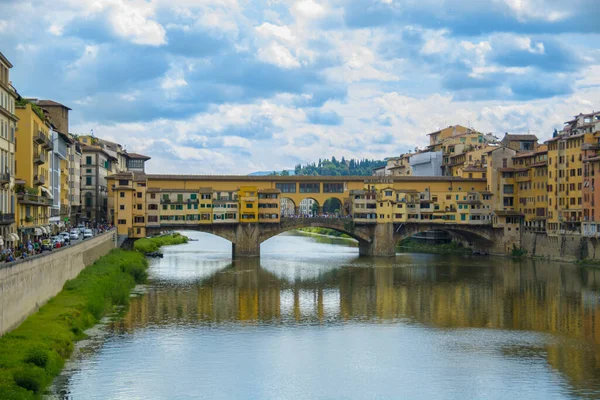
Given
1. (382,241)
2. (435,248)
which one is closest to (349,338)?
(382,241)

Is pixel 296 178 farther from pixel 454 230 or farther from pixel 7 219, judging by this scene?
pixel 7 219

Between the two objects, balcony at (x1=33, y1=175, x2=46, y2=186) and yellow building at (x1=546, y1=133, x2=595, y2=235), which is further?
yellow building at (x1=546, y1=133, x2=595, y2=235)

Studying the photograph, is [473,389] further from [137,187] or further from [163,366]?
[137,187]

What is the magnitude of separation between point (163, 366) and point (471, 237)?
53.0 metres

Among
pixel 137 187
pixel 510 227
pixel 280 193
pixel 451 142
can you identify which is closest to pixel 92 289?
pixel 137 187

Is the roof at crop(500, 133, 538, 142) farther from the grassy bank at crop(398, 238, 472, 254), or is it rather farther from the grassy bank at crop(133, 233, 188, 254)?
the grassy bank at crop(133, 233, 188, 254)

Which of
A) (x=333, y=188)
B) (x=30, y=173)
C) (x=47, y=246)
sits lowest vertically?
(x=47, y=246)

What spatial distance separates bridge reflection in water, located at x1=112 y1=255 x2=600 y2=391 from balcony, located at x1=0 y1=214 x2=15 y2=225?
6374 mm

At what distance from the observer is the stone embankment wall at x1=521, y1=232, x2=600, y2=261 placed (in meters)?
59.9

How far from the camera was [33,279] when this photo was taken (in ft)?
91.8

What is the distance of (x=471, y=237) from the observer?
7650cm

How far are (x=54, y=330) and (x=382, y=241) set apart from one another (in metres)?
46.8

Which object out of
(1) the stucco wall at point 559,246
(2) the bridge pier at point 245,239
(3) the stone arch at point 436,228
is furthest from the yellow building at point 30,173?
(1) the stucco wall at point 559,246

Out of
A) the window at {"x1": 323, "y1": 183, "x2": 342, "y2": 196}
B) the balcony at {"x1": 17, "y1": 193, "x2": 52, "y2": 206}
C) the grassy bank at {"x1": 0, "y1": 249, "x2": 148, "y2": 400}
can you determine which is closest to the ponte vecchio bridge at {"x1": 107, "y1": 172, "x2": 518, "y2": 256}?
the window at {"x1": 323, "y1": 183, "x2": 342, "y2": 196}
